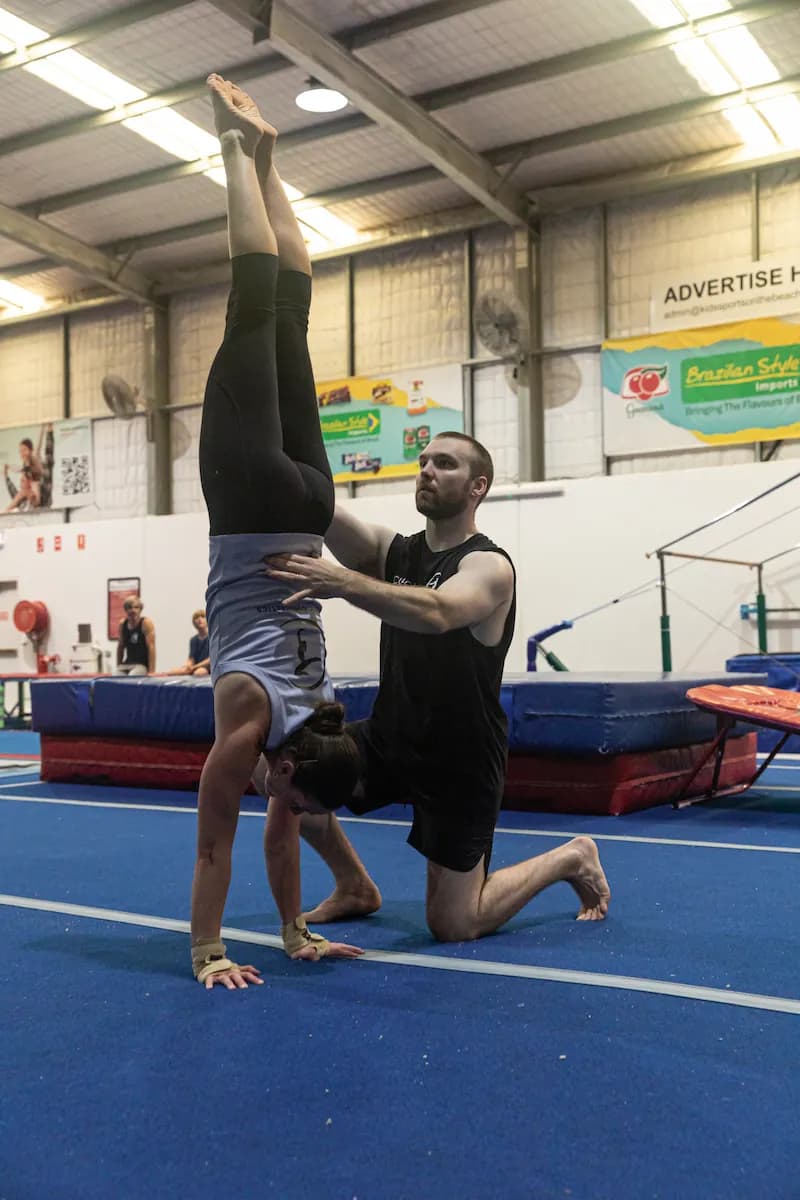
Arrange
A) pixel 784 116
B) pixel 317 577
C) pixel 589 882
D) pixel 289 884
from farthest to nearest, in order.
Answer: pixel 784 116 < pixel 589 882 < pixel 289 884 < pixel 317 577

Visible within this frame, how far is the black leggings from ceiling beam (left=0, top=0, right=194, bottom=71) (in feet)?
22.0

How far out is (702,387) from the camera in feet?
32.9

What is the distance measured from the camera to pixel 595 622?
31.9 ft

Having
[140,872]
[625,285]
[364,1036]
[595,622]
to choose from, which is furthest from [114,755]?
[625,285]

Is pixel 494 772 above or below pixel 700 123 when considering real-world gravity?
below

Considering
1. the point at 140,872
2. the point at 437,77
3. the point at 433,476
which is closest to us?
the point at 433,476

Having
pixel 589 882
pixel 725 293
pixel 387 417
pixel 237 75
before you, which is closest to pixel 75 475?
pixel 387 417

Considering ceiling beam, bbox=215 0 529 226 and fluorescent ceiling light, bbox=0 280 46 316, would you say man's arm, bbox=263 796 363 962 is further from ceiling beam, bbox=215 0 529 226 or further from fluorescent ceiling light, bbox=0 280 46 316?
fluorescent ceiling light, bbox=0 280 46 316

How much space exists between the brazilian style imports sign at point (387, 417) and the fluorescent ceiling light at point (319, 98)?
297 centimetres

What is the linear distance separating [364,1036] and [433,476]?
4.27 feet

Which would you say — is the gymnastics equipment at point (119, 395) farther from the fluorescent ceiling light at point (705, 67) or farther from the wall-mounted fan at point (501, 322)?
the fluorescent ceiling light at point (705, 67)

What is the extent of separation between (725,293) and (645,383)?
Result: 1.04 meters

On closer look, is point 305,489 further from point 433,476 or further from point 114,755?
point 114,755

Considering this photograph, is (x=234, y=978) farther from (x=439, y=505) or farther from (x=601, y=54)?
(x=601, y=54)
